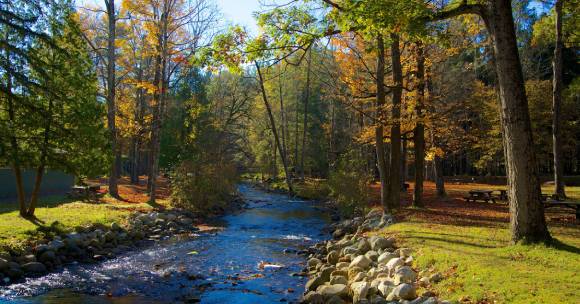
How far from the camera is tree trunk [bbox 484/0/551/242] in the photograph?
8.43m

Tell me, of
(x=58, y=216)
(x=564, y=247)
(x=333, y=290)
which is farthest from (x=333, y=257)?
(x=58, y=216)

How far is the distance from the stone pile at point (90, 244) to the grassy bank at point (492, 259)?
755 centimetres

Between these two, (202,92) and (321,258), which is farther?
(202,92)

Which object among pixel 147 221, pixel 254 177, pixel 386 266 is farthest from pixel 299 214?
pixel 254 177

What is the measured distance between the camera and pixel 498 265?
7539mm

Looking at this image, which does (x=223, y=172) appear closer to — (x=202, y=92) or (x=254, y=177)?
(x=202, y=92)

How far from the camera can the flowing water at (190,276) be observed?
8625 mm

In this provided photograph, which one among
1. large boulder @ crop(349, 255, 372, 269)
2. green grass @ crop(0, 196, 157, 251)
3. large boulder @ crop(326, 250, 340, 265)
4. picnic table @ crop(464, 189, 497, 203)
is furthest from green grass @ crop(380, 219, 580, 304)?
green grass @ crop(0, 196, 157, 251)

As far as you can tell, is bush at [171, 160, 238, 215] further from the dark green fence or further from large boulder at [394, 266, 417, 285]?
large boulder at [394, 266, 417, 285]

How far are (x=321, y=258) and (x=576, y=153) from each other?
38603 millimetres

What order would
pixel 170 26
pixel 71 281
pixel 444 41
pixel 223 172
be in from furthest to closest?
pixel 223 172 → pixel 170 26 → pixel 444 41 → pixel 71 281

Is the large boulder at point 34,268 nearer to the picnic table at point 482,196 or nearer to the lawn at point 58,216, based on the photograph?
the lawn at point 58,216

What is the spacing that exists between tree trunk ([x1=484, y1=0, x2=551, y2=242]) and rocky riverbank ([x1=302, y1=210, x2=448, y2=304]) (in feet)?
7.62

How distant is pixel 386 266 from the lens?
29.4 feet
